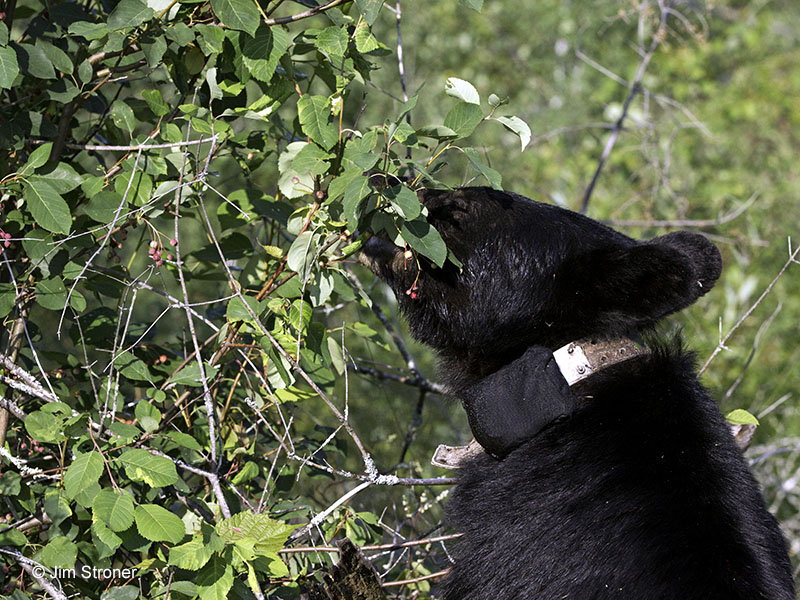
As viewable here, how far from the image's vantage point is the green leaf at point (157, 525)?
1963mm

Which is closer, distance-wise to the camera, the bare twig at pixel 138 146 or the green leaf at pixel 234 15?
the green leaf at pixel 234 15

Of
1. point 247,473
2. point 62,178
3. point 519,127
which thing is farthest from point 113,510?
point 519,127

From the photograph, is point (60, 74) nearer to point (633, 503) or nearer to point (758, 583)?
point (633, 503)

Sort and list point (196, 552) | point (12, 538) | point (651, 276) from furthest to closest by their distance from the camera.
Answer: point (651, 276) < point (12, 538) < point (196, 552)

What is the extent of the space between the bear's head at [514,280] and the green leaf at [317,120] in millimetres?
521

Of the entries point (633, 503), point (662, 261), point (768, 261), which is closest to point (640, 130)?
point (768, 261)

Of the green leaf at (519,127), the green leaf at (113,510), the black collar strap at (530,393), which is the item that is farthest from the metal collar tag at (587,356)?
the green leaf at (113,510)

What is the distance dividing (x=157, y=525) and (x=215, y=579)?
185mm

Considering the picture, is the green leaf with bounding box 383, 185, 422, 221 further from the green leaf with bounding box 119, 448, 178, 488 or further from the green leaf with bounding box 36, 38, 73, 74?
the green leaf with bounding box 36, 38, 73, 74

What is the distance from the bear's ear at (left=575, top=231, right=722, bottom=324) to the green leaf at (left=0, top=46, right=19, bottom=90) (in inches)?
63.3

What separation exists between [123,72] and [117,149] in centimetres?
32

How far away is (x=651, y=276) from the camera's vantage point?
2.38 meters

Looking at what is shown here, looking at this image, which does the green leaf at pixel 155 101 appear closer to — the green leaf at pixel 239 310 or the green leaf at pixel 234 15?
the green leaf at pixel 234 15

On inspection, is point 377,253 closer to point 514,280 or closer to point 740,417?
point 514,280
